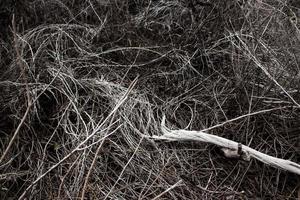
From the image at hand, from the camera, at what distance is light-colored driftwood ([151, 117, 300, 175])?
1.83 metres

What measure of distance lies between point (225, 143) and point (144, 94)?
466 mm

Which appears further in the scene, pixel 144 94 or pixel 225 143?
pixel 144 94

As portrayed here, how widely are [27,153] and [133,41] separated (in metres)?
0.89

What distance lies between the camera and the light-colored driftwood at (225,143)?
1825 millimetres

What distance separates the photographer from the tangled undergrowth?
71.6 inches

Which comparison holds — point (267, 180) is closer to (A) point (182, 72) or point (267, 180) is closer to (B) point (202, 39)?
(A) point (182, 72)

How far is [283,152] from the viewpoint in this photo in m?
1.97

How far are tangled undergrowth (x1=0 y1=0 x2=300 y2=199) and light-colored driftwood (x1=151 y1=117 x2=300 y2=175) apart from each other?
0.17 ft

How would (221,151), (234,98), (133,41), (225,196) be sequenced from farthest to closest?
(133,41), (234,98), (221,151), (225,196)

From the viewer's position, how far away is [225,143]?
1.90 meters

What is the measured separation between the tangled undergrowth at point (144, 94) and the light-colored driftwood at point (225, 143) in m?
0.05

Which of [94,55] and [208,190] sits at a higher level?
[94,55]

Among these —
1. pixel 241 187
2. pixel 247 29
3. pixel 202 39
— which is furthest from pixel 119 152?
pixel 247 29

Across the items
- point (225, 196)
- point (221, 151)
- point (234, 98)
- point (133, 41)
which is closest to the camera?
point (225, 196)
